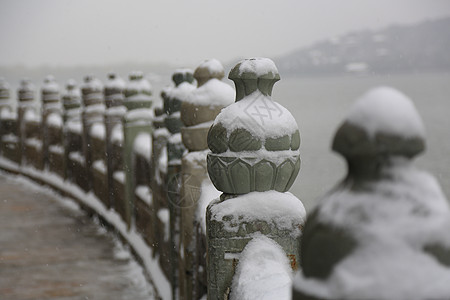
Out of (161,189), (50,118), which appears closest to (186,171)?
(161,189)

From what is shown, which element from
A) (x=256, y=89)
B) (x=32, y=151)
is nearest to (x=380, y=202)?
(x=256, y=89)

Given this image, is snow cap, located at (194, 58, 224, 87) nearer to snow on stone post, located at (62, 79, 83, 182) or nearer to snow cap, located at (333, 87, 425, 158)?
snow cap, located at (333, 87, 425, 158)

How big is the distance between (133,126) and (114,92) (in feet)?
7.16

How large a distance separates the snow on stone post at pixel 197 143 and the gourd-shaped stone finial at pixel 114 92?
558 cm

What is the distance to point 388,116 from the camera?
92 cm

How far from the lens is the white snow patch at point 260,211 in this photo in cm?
225

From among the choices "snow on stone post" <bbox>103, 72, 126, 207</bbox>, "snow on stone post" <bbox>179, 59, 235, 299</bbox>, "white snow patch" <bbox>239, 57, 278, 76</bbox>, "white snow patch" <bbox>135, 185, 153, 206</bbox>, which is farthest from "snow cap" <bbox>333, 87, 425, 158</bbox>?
"snow on stone post" <bbox>103, 72, 126, 207</bbox>

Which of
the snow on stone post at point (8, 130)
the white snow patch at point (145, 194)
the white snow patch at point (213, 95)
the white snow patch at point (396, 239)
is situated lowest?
the snow on stone post at point (8, 130)

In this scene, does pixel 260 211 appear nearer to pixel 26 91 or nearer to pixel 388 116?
pixel 388 116

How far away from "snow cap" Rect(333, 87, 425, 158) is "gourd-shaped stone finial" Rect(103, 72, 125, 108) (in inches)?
334

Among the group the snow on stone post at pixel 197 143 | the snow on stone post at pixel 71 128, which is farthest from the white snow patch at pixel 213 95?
the snow on stone post at pixel 71 128

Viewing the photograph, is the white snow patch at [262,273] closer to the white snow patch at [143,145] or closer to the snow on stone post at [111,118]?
the white snow patch at [143,145]

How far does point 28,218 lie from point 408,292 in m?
9.53

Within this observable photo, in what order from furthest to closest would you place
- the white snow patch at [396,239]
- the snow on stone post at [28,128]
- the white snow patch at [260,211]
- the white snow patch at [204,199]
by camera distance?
the snow on stone post at [28,128], the white snow patch at [204,199], the white snow patch at [260,211], the white snow patch at [396,239]
